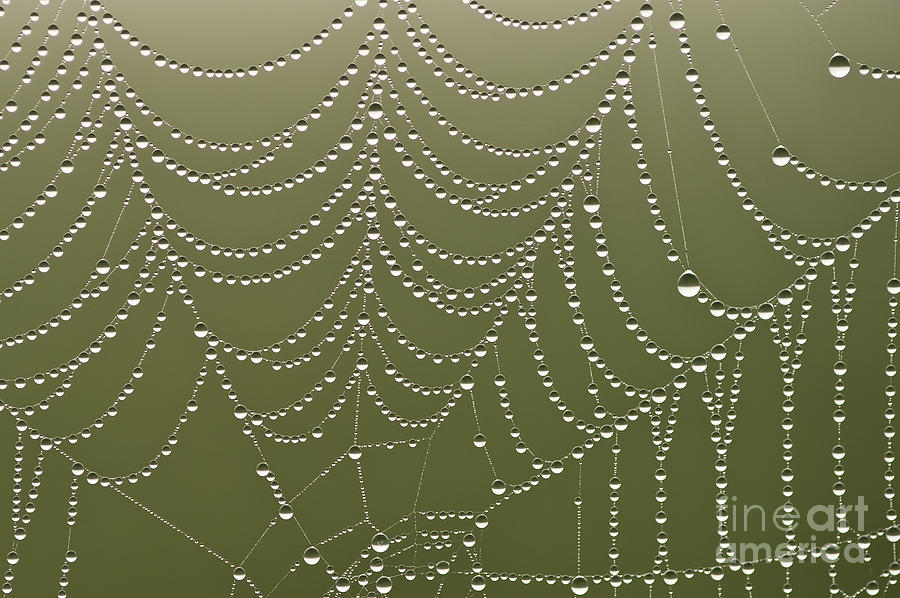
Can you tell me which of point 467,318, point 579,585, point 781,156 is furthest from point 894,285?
point 467,318

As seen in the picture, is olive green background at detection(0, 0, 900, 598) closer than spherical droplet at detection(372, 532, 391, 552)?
No

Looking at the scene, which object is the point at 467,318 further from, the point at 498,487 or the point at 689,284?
the point at 689,284

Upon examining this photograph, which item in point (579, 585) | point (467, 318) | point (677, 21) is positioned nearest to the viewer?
point (677, 21)

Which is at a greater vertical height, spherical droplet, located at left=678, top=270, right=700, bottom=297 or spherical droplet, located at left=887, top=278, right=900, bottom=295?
spherical droplet, located at left=678, top=270, right=700, bottom=297

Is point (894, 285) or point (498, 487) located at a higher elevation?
point (894, 285)

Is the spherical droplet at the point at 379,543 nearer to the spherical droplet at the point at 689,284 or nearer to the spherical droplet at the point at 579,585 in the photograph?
the spherical droplet at the point at 579,585

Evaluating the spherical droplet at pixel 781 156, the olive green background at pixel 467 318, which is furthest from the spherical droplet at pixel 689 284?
the olive green background at pixel 467 318

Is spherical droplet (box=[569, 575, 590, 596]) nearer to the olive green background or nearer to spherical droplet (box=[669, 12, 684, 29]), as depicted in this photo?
the olive green background

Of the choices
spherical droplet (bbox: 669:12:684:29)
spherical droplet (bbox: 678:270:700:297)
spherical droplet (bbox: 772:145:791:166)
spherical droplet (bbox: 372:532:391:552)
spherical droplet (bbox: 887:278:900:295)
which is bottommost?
spherical droplet (bbox: 372:532:391:552)

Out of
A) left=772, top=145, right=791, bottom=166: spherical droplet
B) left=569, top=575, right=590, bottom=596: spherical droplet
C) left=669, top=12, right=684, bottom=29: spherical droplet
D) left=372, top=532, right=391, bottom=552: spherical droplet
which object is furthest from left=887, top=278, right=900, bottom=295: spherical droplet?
left=372, top=532, right=391, bottom=552: spherical droplet
